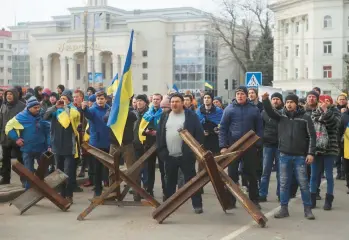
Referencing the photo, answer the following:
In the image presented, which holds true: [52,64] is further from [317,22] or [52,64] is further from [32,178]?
[32,178]

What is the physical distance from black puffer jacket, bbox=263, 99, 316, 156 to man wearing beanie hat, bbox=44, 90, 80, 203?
3.50 metres

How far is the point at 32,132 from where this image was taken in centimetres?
1016

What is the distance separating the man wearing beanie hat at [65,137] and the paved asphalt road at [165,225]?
50 centimetres

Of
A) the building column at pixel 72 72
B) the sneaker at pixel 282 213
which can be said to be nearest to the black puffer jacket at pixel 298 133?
the sneaker at pixel 282 213

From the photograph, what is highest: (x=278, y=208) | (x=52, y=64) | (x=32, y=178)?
(x=52, y=64)

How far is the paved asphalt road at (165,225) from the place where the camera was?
765 cm

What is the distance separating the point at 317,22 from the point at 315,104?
199 ft

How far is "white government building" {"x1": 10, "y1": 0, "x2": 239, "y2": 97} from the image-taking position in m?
89.2

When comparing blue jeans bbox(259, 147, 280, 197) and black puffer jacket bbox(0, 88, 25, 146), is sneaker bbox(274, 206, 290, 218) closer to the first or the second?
blue jeans bbox(259, 147, 280, 197)

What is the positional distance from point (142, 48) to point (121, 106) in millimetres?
82978

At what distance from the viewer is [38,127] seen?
10242 mm

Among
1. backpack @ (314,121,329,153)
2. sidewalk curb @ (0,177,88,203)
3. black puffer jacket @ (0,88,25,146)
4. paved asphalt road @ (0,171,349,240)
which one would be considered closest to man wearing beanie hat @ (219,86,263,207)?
paved asphalt road @ (0,171,349,240)

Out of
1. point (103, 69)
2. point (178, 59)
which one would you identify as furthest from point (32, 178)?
point (103, 69)

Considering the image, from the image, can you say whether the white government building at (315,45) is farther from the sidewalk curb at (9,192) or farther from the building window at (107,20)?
the sidewalk curb at (9,192)
